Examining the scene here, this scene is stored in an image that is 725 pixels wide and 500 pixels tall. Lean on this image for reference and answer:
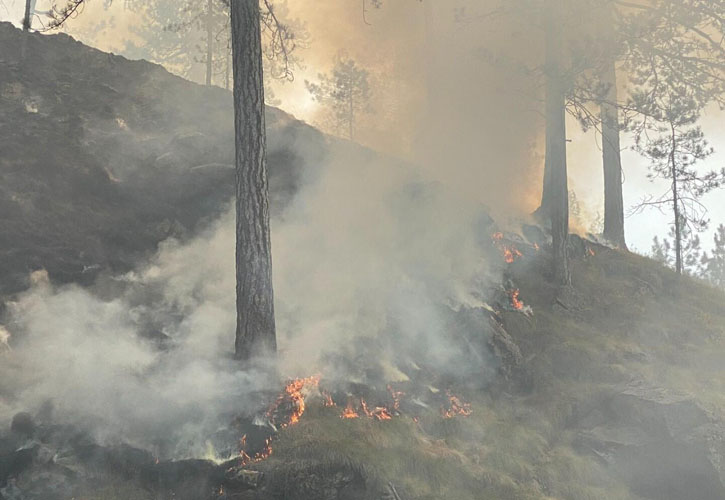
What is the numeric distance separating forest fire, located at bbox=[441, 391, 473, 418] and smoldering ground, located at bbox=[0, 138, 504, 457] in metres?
0.64

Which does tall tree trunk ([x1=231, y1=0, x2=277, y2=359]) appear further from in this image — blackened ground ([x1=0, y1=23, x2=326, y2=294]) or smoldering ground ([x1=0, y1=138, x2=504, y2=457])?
blackened ground ([x1=0, y1=23, x2=326, y2=294])

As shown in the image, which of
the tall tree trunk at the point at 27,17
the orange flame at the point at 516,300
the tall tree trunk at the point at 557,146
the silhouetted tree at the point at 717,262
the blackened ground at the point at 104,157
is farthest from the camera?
the silhouetted tree at the point at 717,262

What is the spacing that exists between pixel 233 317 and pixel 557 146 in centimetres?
939

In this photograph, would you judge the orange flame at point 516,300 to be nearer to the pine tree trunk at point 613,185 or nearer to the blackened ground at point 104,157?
the blackened ground at point 104,157

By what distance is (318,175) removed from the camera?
46.9ft

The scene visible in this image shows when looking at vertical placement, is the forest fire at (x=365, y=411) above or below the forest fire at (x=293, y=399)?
below

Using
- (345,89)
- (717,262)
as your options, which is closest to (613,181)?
(345,89)

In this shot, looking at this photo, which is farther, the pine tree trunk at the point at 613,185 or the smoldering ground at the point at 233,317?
the pine tree trunk at the point at 613,185

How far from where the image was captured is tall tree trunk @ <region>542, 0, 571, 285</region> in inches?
497

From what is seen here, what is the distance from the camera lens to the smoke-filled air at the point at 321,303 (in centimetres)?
664

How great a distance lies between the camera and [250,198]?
7.81m

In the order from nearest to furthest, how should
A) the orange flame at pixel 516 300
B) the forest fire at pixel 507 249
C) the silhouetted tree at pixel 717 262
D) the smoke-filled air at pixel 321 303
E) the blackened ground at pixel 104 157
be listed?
the smoke-filled air at pixel 321 303 → the blackened ground at pixel 104 157 → the orange flame at pixel 516 300 → the forest fire at pixel 507 249 → the silhouetted tree at pixel 717 262

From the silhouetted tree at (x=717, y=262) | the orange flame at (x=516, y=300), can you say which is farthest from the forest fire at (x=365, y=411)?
the silhouetted tree at (x=717, y=262)

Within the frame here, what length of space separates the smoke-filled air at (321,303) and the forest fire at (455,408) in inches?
2.3
